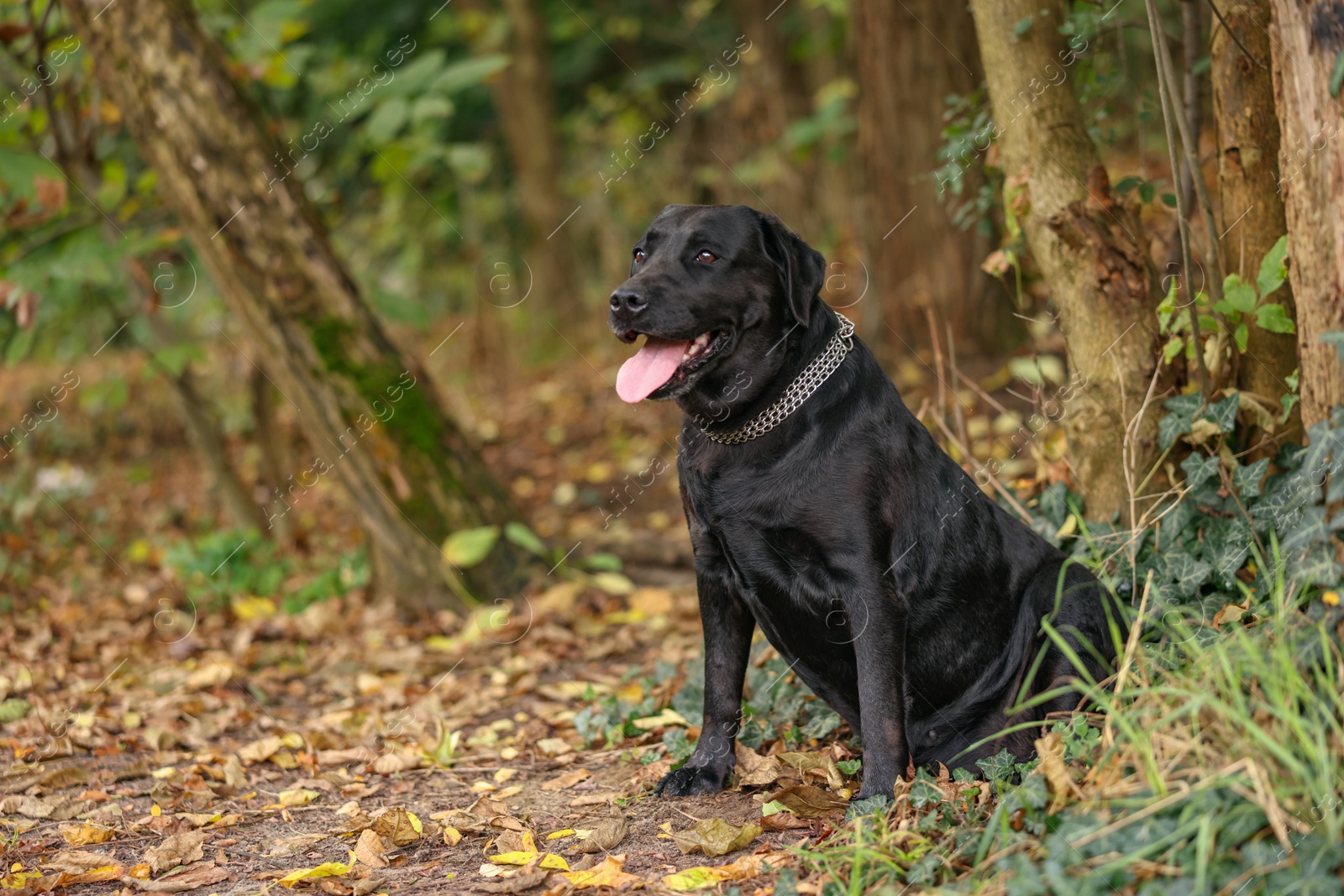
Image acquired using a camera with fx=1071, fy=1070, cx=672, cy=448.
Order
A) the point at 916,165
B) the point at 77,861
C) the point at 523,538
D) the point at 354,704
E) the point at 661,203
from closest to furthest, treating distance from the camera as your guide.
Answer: the point at 77,861, the point at 354,704, the point at 523,538, the point at 916,165, the point at 661,203

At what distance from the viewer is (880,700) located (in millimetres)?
2920

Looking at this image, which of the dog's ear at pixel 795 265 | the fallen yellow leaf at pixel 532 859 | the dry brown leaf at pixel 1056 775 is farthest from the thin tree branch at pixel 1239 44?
the fallen yellow leaf at pixel 532 859

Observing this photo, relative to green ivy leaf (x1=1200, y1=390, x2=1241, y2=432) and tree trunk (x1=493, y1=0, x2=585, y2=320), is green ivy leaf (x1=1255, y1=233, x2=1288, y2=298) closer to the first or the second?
green ivy leaf (x1=1200, y1=390, x2=1241, y2=432)

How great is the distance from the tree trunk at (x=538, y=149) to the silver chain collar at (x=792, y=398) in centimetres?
757

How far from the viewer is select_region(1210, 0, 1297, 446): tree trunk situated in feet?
11.0

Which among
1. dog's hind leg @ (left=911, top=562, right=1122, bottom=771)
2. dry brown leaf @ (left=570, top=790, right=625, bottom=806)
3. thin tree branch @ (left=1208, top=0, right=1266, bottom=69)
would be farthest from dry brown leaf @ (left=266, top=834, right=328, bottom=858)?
thin tree branch @ (left=1208, top=0, right=1266, bottom=69)

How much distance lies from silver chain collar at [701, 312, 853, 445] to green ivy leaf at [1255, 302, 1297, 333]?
1338 mm

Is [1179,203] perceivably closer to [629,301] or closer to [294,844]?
[629,301]

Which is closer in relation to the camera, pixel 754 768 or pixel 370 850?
pixel 370 850

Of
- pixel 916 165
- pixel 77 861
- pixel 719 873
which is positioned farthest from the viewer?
pixel 916 165

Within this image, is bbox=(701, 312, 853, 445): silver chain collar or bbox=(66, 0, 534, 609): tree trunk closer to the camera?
bbox=(701, 312, 853, 445): silver chain collar

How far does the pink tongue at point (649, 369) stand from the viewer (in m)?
3.02

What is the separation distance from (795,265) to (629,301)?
498mm

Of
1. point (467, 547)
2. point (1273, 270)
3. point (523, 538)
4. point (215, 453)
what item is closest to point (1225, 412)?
point (1273, 270)
